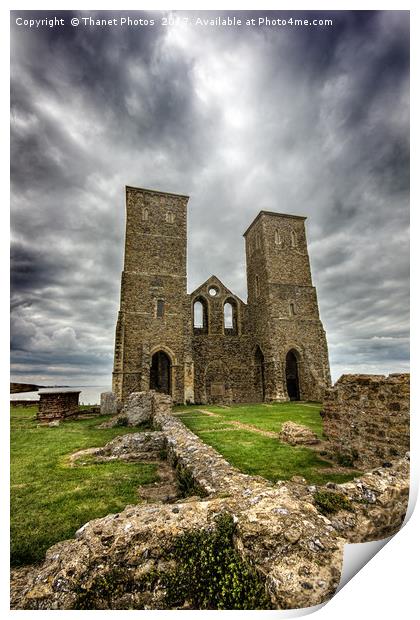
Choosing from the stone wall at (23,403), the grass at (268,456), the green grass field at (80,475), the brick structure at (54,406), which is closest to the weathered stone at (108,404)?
the brick structure at (54,406)

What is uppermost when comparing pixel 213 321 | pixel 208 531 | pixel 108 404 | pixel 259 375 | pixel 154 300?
pixel 154 300

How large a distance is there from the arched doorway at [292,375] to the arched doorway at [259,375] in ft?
8.50

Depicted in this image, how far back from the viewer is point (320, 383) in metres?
22.4

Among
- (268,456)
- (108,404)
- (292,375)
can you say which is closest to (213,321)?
(292,375)

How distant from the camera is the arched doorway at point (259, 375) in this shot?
24.0 metres

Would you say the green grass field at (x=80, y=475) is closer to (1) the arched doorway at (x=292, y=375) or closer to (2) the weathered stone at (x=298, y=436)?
(2) the weathered stone at (x=298, y=436)

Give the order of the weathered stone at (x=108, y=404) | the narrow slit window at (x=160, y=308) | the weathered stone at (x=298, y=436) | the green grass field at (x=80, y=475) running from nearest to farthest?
the green grass field at (x=80, y=475) → the weathered stone at (x=298, y=436) → the weathered stone at (x=108, y=404) → the narrow slit window at (x=160, y=308)

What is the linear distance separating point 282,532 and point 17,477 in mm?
6004

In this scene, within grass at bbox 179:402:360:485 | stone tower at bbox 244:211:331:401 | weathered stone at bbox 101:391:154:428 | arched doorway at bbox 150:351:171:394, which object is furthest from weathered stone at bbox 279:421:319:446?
arched doorway at bbox 150:351:171:394

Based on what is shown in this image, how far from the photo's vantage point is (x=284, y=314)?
2438 cm

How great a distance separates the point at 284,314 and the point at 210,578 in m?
23.2

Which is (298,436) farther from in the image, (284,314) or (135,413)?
(284,314)
